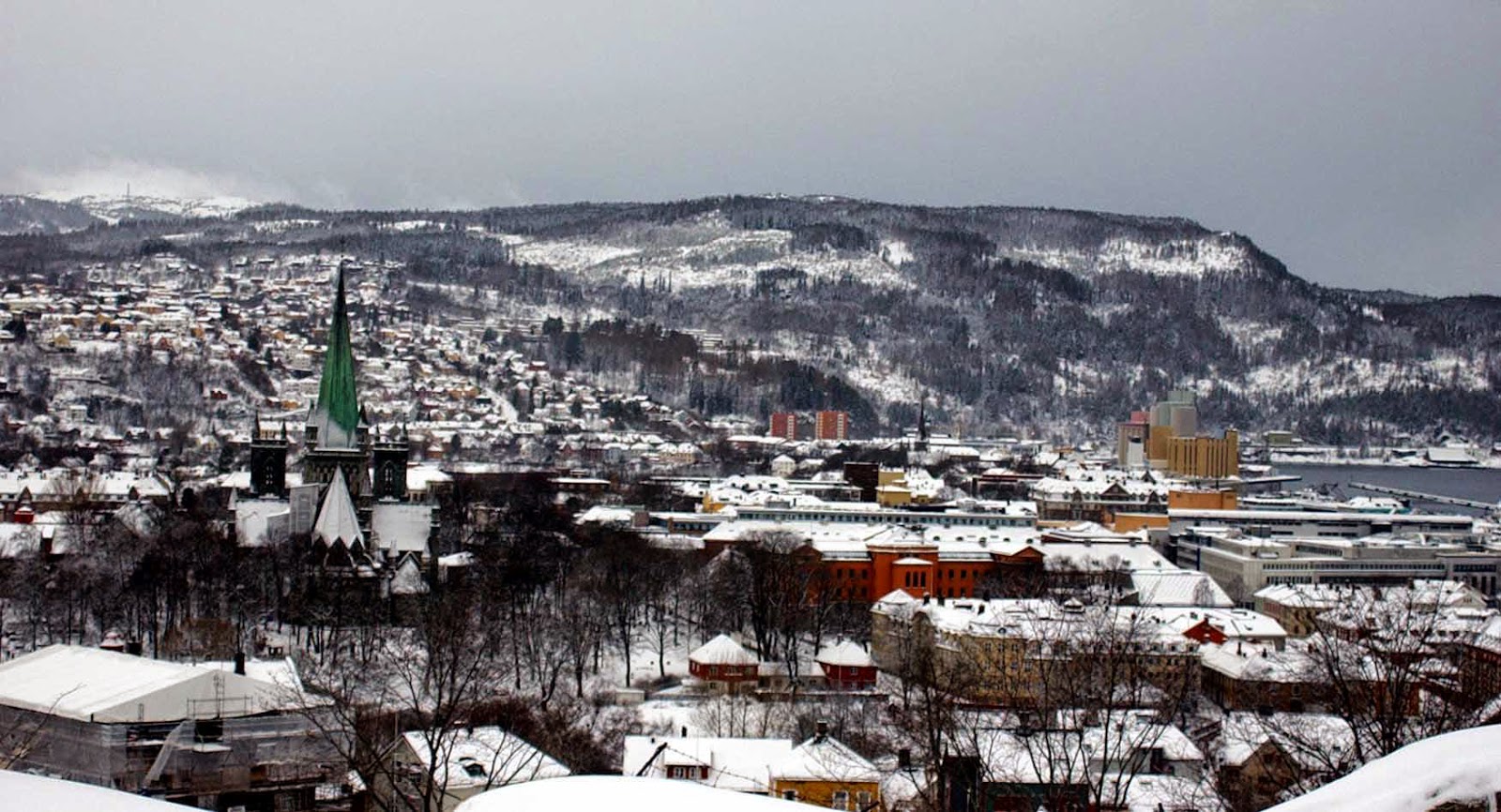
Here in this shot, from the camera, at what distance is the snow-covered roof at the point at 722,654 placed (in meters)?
41.7

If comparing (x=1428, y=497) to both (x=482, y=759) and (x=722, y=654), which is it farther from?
(x=482, y=759)

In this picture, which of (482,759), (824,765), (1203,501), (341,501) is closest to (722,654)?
(341,501)

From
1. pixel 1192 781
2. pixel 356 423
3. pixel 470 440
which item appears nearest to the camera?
pixel 1192 781

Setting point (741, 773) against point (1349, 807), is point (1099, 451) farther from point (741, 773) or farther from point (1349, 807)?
point (1349, 807)

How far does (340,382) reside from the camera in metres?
58.1

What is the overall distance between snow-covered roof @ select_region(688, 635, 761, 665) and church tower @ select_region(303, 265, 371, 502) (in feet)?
59.4

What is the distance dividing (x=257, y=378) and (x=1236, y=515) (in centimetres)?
9255

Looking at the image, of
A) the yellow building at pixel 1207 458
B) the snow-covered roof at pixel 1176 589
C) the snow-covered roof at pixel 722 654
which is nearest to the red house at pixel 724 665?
the snow-covered roof at pixel 722 654

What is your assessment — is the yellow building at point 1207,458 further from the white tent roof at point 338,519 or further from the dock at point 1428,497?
the white tent roof at point 338,519

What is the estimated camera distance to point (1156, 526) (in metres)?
89.2

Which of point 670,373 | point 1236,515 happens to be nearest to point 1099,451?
point 670,373

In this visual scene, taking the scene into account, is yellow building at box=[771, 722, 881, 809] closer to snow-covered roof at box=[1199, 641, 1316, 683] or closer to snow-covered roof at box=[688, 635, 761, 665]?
snow-covered roof at box=[1199, 641, 1316, 683]

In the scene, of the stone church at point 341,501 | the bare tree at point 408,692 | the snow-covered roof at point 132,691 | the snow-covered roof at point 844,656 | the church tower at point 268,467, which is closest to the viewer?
the bare tree at point 408,692

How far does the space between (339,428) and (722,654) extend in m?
21.8
